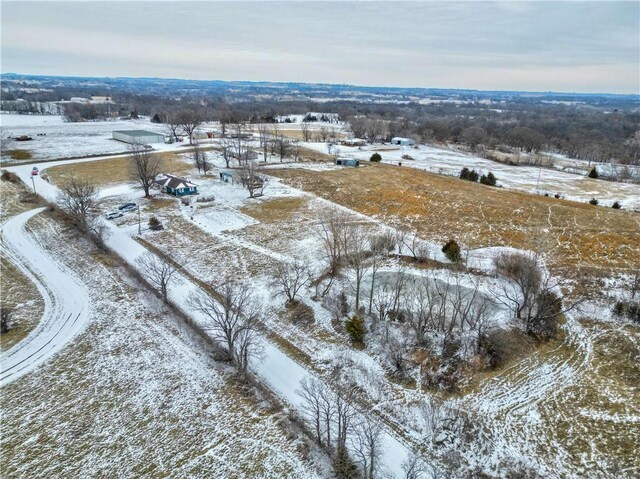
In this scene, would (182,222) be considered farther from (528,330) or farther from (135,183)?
(528,330)

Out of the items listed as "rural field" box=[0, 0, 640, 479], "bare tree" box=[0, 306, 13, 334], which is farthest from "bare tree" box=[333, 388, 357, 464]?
"bare tree" box=[0, 306, 13, 334]

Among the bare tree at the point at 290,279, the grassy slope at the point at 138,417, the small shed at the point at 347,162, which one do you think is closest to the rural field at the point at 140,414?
the grassy slope at the point at 138,417

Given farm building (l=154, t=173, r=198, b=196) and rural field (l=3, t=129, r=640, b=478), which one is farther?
farm building (l=154, t=173, r=198, b=196)

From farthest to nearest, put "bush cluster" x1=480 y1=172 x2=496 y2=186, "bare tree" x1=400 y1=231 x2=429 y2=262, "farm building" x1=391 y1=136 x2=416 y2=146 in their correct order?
1. "farm building" x1=391 y1=136 x2=416 y2=146
2. "bush cluster" x1=480 y1=172 x2=496 y2=186
3. "bare tree" x1=400 y1=231 x2=429 y2=262

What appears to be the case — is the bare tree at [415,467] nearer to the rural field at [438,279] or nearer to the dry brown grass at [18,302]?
the rural field at [438,279]

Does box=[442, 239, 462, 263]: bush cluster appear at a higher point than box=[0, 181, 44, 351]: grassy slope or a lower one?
higher

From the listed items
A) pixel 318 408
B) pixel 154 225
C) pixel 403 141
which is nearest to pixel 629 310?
pixel 318 408

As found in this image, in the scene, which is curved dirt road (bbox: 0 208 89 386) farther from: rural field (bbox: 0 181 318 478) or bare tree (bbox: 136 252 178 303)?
bare tree (bbox: 136 252 178 303)
